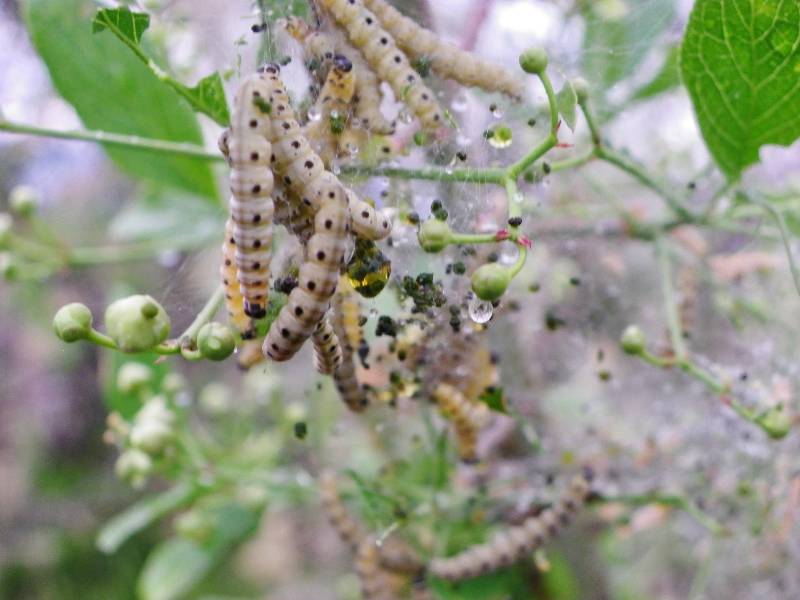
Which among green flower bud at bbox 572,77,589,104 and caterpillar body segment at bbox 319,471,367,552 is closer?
green flower bud at bbox 572,77,589,104

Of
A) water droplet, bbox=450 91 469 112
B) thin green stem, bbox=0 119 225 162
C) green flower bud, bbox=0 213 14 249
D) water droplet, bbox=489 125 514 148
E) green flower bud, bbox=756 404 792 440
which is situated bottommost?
green flower bud, bbox=0 213 14 249

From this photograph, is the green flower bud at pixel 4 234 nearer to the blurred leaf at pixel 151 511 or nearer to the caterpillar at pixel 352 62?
the blurred leaf at pixel 151 511

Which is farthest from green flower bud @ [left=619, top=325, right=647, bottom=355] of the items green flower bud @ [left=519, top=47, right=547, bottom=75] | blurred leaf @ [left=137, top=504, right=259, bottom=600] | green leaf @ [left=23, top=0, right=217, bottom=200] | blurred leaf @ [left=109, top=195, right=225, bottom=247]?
blurred leaf @ [left=109, top=195, right=225, bottom=247]

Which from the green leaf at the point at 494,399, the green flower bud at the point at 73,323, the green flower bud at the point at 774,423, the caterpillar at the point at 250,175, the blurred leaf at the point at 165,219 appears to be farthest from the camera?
the blurred leaf at the point at 165,219

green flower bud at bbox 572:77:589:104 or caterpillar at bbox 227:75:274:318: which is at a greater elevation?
green flower bud at bbox 572:77:589:104

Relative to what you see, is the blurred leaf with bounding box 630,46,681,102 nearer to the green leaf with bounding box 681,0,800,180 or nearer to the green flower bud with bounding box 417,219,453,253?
the green leaf with bounding box 681,0,800,180

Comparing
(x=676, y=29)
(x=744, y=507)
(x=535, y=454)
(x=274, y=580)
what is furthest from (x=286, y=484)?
(x=274, y=580)

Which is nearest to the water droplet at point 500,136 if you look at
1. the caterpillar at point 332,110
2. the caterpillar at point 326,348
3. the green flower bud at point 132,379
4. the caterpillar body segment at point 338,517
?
the caterpillar at point 332,110
